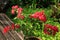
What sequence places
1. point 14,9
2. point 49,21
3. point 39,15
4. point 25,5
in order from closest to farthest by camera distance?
point 39,15 → point 14,9 → point 49,21 → point 25,5

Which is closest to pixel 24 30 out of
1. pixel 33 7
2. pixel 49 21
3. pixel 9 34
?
pixel 9 34

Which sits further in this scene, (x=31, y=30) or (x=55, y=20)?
(x=55, y=20)

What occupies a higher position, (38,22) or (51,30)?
(51,30)

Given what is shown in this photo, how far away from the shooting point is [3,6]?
856cm

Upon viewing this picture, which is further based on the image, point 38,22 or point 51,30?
point 38,22

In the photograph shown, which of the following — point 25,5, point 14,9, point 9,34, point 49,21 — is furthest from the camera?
point 25,5

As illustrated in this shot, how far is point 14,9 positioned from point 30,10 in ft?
8.23

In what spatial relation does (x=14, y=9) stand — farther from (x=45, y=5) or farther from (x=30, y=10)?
(x=45, y=5)

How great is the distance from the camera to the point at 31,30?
21.0ft

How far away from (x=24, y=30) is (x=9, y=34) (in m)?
0.77

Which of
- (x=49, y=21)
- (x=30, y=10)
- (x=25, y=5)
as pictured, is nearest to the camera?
(x=49, y=21)

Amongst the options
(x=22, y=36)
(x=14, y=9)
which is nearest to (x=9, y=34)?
(x=22, y=36)

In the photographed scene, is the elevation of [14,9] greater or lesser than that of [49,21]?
greater

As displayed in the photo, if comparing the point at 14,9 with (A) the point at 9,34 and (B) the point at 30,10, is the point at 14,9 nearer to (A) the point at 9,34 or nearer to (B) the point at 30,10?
(A) the point at 9,34
